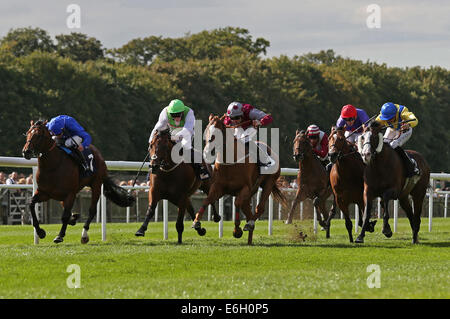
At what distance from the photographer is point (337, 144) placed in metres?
11.2

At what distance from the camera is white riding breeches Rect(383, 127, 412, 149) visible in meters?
11.6

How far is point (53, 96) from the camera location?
112 ft

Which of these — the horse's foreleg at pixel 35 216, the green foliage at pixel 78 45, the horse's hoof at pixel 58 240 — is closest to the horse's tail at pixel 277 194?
the horse's hoof at pixel 58 240

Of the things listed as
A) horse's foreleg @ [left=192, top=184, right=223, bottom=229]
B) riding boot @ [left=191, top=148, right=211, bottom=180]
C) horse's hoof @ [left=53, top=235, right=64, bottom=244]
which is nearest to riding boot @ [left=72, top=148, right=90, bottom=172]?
horse's hoof @ [left=53, top=235, right=64, bottom=244]

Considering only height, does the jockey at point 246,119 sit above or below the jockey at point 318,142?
above

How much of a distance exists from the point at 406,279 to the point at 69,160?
5041mm

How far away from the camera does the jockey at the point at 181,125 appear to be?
10.7 m

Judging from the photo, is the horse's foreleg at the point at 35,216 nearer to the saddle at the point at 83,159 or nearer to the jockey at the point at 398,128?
the saddle at the point at 83,159

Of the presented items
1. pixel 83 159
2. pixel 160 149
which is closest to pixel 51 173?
pixel 83 159

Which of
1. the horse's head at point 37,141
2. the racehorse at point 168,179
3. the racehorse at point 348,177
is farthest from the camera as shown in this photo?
the racehorse at point 348,177

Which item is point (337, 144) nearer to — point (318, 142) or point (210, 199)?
point (210, 199)

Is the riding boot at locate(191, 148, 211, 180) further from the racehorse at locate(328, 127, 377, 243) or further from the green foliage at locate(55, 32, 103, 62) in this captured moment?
the green foliage at locate(55, 32, 103, 62)
